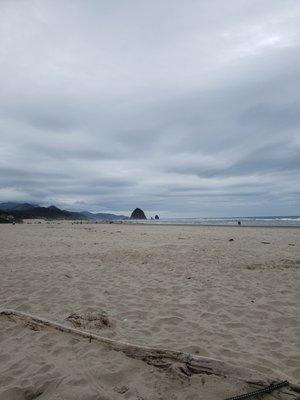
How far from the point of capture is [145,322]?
20.3 feet

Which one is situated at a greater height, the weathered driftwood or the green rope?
the weathered driftwood

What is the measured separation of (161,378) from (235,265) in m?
8.75

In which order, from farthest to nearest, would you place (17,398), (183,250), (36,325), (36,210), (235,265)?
1. (36,210)
2. (183,250)
3. (235,265)
4. (36,325)
5. (17,398)

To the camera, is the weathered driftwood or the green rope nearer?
the green rope

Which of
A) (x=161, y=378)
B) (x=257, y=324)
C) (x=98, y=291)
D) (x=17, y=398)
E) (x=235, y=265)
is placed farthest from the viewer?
(x=235, y=265)

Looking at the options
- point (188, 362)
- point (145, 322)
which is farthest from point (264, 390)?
point (145, 322)

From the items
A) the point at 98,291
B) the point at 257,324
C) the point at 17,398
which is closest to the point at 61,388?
the point at 17,398

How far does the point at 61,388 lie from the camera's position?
151 inches

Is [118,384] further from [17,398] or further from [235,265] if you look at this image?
[235,265]

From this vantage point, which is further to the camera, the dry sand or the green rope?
the dry sand

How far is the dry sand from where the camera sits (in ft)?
12.9

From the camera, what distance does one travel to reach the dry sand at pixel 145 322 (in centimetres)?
392

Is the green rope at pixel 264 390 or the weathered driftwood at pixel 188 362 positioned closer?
the green rope at pixel 264 390

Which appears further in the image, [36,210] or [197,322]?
[36,210]
